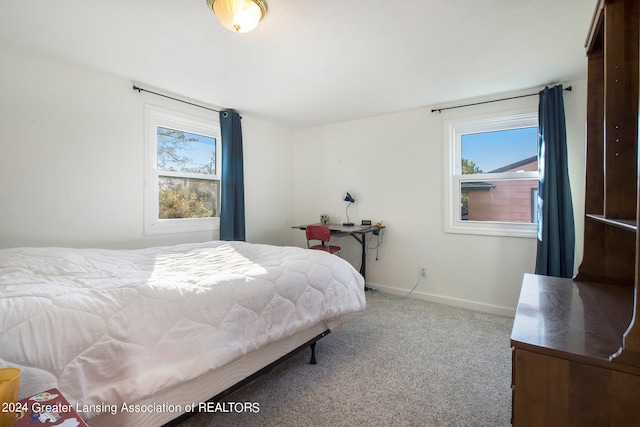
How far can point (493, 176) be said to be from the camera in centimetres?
312

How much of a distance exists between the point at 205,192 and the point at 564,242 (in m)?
3.62

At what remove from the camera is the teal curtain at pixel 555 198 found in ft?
8.36

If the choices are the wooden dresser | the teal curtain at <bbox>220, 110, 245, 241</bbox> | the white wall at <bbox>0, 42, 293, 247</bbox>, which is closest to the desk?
the teal curtain at <bbox>220, 110, 245, 241</bbox>

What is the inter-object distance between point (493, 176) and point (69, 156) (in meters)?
3.96

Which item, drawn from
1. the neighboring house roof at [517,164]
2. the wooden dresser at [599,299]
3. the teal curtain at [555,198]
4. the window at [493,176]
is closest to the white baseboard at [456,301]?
the teal curtain at [555,198]

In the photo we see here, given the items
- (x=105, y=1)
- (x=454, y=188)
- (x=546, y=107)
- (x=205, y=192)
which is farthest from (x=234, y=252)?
(x=546, y=107)

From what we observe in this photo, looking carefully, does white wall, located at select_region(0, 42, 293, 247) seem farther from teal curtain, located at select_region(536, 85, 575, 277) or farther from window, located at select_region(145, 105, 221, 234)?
teal curtain, located at select_region(536, 85, 575, 277)

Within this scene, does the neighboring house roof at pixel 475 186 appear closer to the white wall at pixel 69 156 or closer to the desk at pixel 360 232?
the desk at pixel 360 232

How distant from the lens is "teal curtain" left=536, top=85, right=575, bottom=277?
2549mm

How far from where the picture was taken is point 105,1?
5.24ft

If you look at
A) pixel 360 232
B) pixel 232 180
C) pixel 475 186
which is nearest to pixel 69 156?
pixel 232 180

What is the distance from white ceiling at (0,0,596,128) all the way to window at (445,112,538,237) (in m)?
0.41

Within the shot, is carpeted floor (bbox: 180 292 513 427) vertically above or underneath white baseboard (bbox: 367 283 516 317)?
underneath

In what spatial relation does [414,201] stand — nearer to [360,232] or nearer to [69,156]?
[360,232]
